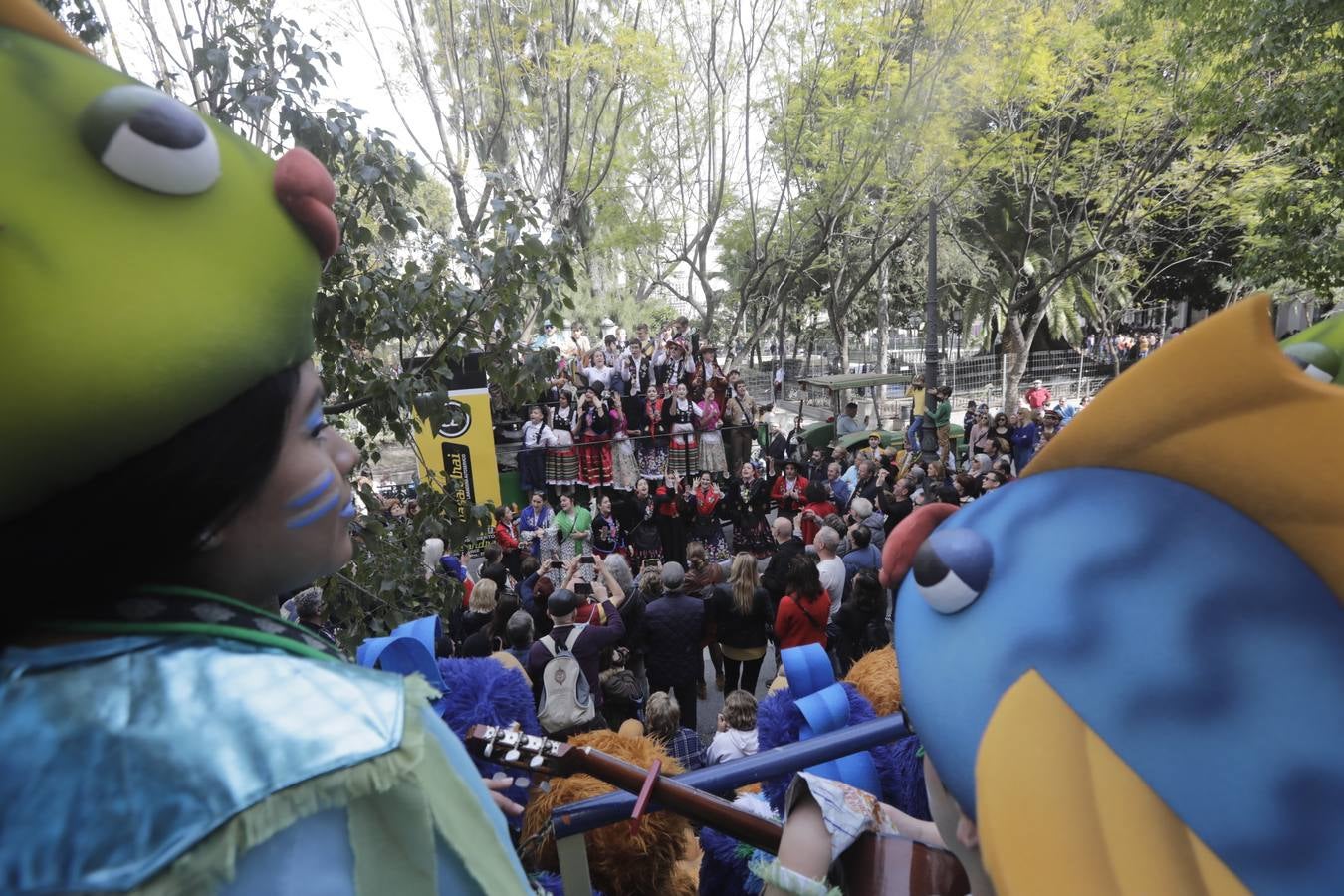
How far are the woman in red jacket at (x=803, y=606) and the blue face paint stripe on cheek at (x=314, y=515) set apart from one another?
407 cm

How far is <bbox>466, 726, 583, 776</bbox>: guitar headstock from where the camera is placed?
5.57 ft

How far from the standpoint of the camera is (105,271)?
79 cm

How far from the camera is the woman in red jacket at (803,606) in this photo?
4.91m

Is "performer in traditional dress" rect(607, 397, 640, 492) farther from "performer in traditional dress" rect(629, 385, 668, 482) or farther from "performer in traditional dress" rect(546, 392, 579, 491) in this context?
"performer in traditional dress" rect(546, 392, 579, 491)

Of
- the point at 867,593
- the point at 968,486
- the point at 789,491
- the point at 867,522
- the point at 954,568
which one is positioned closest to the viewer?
the point at 954,568

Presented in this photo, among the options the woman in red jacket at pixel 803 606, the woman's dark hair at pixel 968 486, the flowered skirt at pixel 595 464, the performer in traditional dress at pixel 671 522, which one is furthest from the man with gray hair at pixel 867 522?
the flowered skirt at pixel 595 464

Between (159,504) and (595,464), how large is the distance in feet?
32.1

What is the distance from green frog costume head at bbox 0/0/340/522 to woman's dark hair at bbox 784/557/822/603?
425 cm

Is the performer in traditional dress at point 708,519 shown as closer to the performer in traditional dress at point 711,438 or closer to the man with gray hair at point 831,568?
the performer in traditional dress at point 711,438

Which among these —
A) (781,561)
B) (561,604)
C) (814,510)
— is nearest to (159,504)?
(561,604)

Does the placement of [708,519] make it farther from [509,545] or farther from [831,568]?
[831,568]

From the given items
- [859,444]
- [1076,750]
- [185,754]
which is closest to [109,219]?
[185,754]

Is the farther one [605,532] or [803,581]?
[605,532]

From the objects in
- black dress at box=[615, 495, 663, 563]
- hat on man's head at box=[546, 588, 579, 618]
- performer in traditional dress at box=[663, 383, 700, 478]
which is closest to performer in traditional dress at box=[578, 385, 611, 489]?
performer in traditional dress at box=[663, 383, 700, 478]
